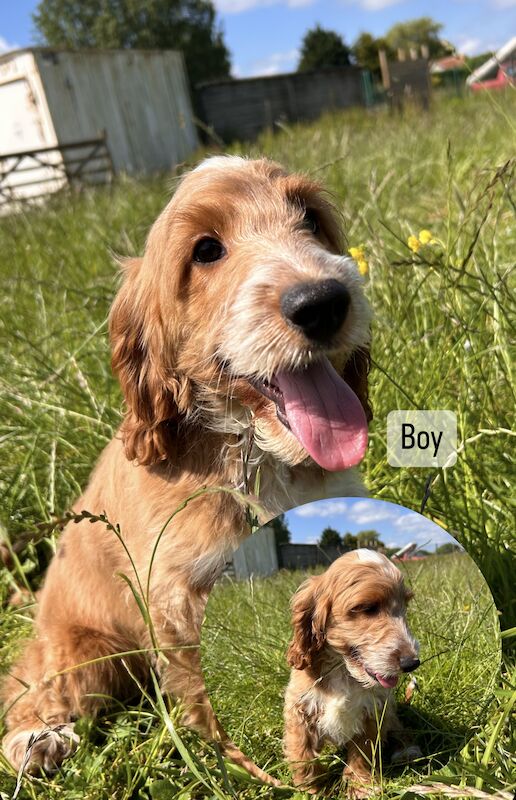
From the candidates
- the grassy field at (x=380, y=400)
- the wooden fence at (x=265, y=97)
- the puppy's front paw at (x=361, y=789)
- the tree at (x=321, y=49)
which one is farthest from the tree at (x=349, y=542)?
the tree at (x=321, y=49)

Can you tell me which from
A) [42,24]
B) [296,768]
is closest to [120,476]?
[296,768]

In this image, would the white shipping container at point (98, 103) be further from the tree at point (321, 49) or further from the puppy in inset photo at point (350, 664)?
the tree at point (321, 49)

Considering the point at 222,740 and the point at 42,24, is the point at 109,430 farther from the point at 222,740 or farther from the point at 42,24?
the point at 42,24

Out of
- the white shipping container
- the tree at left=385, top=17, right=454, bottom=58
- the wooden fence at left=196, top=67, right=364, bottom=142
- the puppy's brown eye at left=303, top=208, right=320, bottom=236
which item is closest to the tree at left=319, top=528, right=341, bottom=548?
the puppy's brown eye at left=303, top=208, right=320, bottom=236

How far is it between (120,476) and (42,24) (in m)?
62.4

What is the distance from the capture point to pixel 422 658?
1455mm

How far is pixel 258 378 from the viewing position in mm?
1747

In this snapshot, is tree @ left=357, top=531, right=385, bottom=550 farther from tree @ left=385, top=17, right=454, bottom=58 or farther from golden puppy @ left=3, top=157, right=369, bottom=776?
tree @ left=385, top=17, right=454, bottom=58

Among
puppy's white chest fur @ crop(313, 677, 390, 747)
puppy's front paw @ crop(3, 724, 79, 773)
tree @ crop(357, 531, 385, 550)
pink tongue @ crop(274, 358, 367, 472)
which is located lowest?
puppy's front paw @ crop(3, 724, 79, 773)

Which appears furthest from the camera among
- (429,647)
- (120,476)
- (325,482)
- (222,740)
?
(120,476)

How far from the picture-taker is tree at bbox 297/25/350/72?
47719mm

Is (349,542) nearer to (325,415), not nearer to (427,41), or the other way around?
(325,415)

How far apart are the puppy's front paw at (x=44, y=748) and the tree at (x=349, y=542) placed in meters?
1.03

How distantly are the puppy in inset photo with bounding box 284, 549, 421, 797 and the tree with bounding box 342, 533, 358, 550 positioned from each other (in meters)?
0.02
